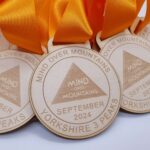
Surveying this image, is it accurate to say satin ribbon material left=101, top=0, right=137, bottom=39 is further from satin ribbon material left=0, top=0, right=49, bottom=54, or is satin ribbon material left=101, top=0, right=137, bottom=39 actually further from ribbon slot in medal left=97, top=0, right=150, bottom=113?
satin ribbon material left=0, top=0, right=49, bottom=54

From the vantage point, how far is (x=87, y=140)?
0.62m

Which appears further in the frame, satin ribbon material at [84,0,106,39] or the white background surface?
satin ribbon material at [84,0,106,39]

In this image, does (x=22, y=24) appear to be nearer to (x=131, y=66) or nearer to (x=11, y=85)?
(x=11, y=85)

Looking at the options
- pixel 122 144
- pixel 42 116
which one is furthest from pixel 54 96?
pixel 122 144

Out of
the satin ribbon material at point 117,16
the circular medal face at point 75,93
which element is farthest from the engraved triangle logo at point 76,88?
the satin ribbon material at point 117,16

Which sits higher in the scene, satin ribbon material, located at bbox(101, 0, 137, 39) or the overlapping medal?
satin ribbon material, located at bbox(101, 0, 137, 39)

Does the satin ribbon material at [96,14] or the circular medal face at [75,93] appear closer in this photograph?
Answer: the circular medal face at [75,93]

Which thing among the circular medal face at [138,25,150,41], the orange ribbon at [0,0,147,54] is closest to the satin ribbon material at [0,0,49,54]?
the orange ribbon at [0,0,147,54]

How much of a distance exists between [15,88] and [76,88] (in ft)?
0.37

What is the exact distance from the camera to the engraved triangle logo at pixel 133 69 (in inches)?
27.3

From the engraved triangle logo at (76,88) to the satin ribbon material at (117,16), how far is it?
11 cm

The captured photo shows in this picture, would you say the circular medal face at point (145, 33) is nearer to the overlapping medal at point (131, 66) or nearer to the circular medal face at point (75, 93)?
the overlapping medal at point (131, 66)

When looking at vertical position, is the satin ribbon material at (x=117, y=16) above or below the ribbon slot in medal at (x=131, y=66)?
above

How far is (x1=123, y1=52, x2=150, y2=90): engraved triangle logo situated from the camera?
0.69 m
